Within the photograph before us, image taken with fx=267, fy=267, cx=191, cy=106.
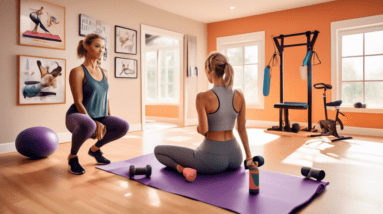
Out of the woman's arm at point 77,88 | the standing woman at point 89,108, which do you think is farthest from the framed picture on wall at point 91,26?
the woman's arm at point 77,88

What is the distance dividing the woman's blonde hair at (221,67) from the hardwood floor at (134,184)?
881 mm

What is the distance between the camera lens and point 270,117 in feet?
19.1

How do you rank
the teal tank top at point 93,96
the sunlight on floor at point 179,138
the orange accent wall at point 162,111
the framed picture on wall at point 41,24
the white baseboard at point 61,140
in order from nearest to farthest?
the teal tank top at point 93,96
the white baseboard at point 61,140
the framed picture on wall at point 41,24
the sunlight on floor at point 179,138
the orange accent wall at point 162,111

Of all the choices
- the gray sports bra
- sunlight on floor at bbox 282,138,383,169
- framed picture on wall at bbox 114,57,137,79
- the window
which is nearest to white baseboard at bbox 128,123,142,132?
framed picture on wall at bbox 114,57,137,79

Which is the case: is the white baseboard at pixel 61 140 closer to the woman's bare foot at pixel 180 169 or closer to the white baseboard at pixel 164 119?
the white baseboard at pixel 164 119

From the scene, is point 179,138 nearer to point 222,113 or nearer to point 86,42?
point 86,42

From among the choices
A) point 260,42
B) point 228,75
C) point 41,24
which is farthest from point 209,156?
point 260,42

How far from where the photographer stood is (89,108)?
247 cm

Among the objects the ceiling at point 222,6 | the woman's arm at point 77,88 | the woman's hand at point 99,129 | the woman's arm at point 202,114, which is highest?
the ceiling at point 222,6

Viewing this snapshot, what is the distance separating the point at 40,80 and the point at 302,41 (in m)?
4.69

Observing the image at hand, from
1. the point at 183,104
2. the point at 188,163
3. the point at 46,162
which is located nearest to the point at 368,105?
the point at 183,104

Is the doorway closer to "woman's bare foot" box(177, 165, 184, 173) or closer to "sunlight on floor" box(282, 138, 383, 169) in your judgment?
"sunlight on floor" box(282, 138, 383, 169)

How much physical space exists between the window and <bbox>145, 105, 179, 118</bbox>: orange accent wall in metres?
A: 0.14

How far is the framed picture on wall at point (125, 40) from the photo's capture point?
470 cm
